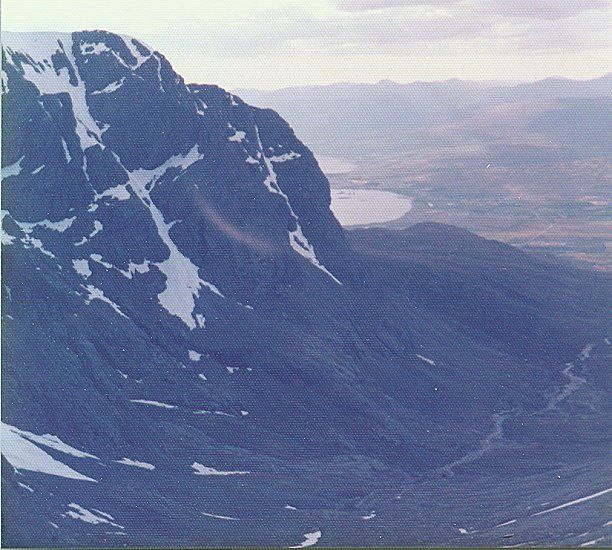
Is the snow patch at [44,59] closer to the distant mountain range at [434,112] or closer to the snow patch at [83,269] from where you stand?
the snow patch at [83,269]

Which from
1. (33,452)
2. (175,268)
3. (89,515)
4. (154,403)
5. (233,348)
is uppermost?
(175,268)

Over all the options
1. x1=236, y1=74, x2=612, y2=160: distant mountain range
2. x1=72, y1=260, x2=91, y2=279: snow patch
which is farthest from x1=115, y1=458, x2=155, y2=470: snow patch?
x1=236, y1=74, x2=612, y2=160: distant mountain range

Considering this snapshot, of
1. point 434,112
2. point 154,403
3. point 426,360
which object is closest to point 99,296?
point 154,403

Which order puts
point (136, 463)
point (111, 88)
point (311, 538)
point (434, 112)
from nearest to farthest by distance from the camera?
point (311, 538) < point (136, 463) < point (111, 88) < point (434, 112)

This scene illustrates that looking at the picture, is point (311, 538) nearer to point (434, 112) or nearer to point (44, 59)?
point (434, 112)

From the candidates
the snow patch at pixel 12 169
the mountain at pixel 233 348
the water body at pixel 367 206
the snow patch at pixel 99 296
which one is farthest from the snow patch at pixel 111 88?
the water body at pixel 367 206

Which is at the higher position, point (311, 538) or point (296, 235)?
point (296, 235)

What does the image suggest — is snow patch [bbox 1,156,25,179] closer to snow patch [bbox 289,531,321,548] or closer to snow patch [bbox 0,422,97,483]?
snow patch [bbox 0,422,97,483]
